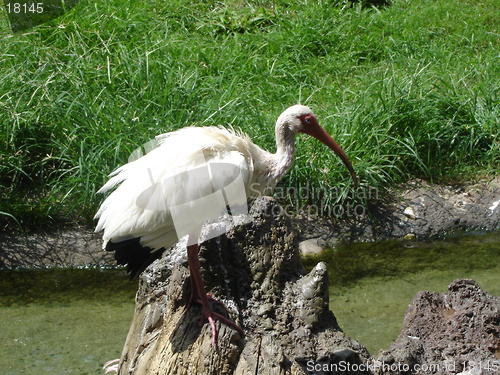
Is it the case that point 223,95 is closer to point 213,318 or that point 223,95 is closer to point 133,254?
point 133,254

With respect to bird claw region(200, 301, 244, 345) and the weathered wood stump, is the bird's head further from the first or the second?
bird claw region(200, 301, 244, 345)

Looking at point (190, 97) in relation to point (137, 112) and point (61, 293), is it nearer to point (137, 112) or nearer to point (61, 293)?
point (137, 112)

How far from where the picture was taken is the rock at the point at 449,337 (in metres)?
3.82

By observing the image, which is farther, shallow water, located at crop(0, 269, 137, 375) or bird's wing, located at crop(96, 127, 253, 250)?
shallow water, located at crop(0, 269, 137, 375)

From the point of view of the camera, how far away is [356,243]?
6.51 m

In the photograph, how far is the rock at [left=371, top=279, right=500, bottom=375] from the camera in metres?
3.82

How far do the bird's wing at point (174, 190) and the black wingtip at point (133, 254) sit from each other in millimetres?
35

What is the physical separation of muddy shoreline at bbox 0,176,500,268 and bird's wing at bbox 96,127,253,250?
6.17 feet

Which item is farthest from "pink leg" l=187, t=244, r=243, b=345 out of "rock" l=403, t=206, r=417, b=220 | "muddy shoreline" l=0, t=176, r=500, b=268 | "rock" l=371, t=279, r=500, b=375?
"rock" l=403, t=206, r=417, b=220

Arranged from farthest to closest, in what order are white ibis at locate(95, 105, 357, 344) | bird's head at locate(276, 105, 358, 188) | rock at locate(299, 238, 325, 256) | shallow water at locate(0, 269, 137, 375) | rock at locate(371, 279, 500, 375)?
rock at locate(299, 238, 325, 256) < shallow water at locate(0, 269, 137, 375) < bird's head at locate(276, 105, 358, 188) < white ibis at locate(95, 105, 357, 344) < rock at locate(371, 279, 500, 375)

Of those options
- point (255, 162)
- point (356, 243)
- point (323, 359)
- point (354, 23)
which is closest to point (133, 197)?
point (255, 162)

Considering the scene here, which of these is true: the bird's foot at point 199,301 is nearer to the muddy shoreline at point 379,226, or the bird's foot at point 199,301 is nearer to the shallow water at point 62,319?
the shallow water at point 62,319

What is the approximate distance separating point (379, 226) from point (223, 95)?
75.4 inches

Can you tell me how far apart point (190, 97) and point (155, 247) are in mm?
2644
